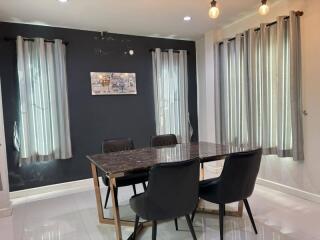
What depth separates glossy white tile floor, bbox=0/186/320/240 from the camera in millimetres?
2480

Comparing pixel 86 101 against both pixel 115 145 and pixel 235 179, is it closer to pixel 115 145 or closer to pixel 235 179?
pixel 115 145

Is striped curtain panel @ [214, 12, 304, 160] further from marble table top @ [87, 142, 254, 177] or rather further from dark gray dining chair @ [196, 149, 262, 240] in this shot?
dark gray dining chair @ [196, 149, 262, 240]

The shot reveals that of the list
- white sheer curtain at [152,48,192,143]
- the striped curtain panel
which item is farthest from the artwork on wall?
the striped curtain panel

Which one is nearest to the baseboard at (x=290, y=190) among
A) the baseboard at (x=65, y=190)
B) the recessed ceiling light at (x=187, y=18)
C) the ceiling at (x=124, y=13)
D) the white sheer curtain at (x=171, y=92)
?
the baseboard at (x=65, y=190)

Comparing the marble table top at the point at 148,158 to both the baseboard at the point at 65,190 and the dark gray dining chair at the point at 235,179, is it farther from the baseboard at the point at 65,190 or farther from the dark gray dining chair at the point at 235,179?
the baseboard at the point at 65,190

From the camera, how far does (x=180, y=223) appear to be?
8.96 feet

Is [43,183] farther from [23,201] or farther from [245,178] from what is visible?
[245,178]

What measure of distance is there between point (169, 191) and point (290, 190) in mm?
2281

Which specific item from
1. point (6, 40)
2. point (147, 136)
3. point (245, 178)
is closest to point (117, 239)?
point (245, 178)

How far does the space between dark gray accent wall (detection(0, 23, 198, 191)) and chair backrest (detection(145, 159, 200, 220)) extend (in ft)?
8.43

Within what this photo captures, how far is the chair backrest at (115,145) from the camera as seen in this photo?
10.7 feet

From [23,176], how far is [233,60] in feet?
12.1

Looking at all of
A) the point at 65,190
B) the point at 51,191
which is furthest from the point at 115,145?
the point at 51,191

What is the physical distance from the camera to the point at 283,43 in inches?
129
